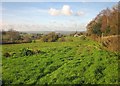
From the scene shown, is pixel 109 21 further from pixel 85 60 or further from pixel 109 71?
pixel 109 71

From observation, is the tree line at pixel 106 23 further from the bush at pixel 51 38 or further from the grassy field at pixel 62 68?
the bush at pixel 51 38

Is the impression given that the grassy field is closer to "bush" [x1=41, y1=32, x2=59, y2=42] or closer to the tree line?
the tree line

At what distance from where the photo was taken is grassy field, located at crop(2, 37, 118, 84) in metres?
7.79

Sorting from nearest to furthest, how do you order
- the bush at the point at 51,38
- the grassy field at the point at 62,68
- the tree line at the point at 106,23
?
the grassy field at the point at 62,68 → the tree line at the point at 106,23 → the bush at the point at 51,38

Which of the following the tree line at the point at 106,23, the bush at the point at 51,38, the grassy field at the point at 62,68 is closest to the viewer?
the grassy field at the point at 62,68

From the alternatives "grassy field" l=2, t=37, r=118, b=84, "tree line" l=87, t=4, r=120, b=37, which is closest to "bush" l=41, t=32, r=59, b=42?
"tree line" l=87, t=4, r=120, b=37

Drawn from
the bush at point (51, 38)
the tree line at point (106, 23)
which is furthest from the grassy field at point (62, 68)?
the bush at point (51, 38)

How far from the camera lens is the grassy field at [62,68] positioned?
7789mm

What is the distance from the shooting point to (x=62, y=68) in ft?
29.2

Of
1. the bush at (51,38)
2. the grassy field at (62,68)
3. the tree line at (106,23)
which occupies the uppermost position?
the tree line at (106,23)

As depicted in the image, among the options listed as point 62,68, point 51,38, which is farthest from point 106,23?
point 62,68

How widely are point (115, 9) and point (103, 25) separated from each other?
142cm

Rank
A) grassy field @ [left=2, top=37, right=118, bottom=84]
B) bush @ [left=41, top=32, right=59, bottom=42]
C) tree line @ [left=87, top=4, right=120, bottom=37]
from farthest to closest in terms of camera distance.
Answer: bush @ [left=41, top=32, right=59, bottom=42]
tree line @ [left=87, top=4, right=120, bottom=37]
grassy field @ [left=2, top=37, right=118, bottom=84]

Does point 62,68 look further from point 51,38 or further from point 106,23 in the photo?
point 51,38
